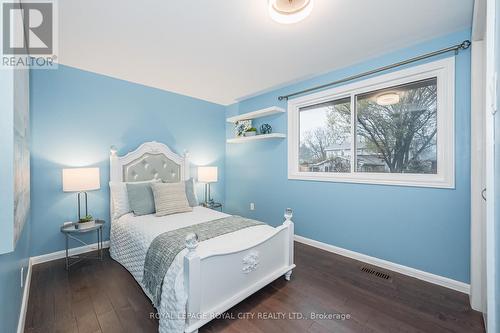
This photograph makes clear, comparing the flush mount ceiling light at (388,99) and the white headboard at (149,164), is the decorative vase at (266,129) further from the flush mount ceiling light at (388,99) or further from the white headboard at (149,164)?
the flush mount ceiling light at (388,99)

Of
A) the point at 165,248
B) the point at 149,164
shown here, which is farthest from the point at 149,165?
the point at 165,248

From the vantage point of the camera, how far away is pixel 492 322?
0.94 metres

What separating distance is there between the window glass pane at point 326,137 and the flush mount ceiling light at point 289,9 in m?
1.57

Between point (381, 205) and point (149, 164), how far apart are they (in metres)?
3.24

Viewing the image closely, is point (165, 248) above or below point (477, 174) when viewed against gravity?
below

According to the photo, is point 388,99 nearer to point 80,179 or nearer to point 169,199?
point 169,199

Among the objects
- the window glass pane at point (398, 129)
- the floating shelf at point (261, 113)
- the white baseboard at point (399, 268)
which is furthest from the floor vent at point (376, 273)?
the floating shelf at point (261, 113)

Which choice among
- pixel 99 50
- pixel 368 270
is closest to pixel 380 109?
pixel 368 270

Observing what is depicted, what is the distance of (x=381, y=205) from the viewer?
252 cm

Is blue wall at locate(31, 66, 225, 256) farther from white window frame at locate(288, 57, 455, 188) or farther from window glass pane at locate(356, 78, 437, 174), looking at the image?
window glass pane at locate(356, 78, 437, 174)

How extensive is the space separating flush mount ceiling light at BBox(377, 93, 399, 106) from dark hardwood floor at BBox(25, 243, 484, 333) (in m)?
1.94

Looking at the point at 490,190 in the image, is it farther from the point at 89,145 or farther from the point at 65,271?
the point at 89,145

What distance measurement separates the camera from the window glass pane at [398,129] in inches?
90.0

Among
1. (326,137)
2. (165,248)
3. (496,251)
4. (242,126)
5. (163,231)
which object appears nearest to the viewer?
(496,251)
